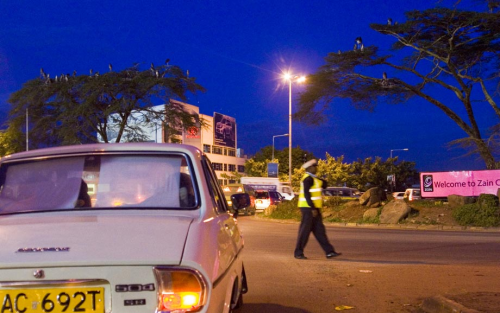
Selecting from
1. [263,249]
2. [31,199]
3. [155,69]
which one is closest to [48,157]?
[31,199]

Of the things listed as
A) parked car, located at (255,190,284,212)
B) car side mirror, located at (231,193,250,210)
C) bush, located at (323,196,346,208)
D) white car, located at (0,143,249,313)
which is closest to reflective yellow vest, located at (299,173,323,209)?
car side mirror, located at (231,193,250,210)

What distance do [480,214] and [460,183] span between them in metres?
3.52

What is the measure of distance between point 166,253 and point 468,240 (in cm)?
1329

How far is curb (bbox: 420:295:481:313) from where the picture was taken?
Answer: 5457mm

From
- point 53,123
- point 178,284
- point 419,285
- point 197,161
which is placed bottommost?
point 419,285

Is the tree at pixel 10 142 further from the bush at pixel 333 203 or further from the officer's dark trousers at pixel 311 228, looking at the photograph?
the officer's dark trousers at pixel 311 228

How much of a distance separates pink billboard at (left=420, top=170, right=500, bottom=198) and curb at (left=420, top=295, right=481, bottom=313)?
60.4ft

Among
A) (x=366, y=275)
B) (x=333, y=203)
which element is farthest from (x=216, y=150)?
(x=366, y=275)

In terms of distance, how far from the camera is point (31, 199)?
13.8 feet

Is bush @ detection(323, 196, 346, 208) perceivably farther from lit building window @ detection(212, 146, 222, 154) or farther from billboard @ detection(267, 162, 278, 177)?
lit building window @ detection(212, 146, 222, 154)

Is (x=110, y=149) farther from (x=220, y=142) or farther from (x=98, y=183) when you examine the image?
(x=220, y=142)

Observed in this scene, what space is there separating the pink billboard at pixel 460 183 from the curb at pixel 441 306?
18402 mm

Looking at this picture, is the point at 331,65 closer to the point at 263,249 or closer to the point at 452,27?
the point at 452,27

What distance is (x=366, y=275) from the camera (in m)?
8.52
